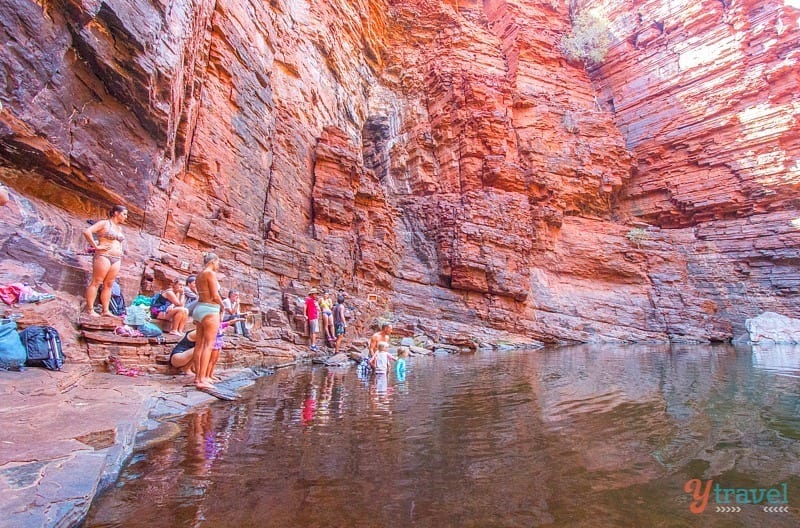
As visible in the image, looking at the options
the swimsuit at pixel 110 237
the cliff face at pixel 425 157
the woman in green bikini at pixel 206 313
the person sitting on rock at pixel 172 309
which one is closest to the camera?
the woman in green bikini at pixel 206 313

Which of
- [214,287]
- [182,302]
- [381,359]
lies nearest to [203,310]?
[214,287]

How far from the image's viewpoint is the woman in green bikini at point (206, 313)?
5.28 metres

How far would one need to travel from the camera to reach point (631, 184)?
28172mm

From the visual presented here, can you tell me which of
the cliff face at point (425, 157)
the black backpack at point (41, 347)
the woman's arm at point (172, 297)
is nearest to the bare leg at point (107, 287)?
the cliff face at point (425, 157)

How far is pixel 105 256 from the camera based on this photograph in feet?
20.9

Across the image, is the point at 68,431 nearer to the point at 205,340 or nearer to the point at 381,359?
the point at 205,340

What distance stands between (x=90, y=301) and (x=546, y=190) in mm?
23871

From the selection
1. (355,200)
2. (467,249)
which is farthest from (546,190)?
(355,200)

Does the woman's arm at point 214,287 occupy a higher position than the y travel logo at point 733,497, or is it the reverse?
the woman's arm at point 214,287

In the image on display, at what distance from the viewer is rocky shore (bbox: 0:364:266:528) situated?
1.83 m

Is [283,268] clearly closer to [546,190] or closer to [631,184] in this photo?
[546,190]

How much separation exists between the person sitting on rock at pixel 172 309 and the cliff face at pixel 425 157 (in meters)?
1.00

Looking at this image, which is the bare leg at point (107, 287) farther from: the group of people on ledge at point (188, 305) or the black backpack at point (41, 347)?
the black backpack at point (41, 347)

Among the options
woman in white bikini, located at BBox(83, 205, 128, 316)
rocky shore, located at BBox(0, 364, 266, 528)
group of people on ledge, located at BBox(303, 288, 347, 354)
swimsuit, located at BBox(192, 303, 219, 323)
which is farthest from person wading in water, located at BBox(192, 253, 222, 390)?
group of people on ledge, located at BBox(303, 288, 347, 354)
